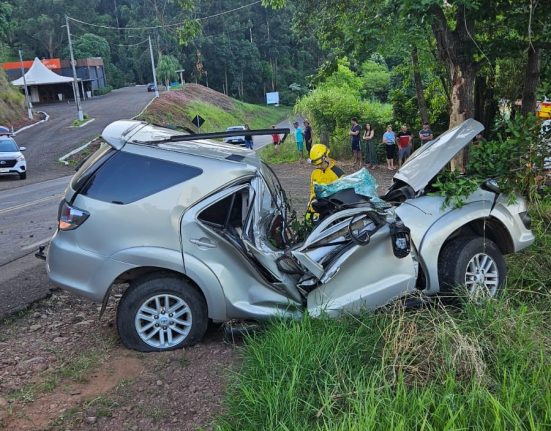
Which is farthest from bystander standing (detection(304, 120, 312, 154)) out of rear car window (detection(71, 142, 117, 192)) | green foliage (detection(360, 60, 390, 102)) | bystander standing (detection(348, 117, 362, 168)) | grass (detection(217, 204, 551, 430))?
green foliage (detection(360, 60, 390, 102))

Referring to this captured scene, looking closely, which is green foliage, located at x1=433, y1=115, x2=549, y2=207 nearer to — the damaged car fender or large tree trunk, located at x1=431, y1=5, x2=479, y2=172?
the damaged car fender

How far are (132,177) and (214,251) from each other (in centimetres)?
94

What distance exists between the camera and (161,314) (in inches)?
183

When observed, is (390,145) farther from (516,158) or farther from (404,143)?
(516,158)

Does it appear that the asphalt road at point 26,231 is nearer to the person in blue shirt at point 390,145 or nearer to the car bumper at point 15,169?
the car bumper at point 15,169

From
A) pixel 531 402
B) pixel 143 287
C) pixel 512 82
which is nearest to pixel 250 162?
pixel 143 287

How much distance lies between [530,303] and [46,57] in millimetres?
96892

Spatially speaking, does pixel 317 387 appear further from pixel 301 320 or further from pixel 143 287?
pixel 143 287

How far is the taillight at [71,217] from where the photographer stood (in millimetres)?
4656

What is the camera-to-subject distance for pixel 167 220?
461cm

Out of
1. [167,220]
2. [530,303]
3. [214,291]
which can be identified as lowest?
[530,303]

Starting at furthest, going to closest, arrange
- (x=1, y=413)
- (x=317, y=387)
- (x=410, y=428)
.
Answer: (x=1, y=413), (x=317, y=387), (x=410, y=428)

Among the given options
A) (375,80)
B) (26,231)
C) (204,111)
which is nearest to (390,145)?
(26,231)

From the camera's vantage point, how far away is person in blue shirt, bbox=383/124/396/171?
18469mm
